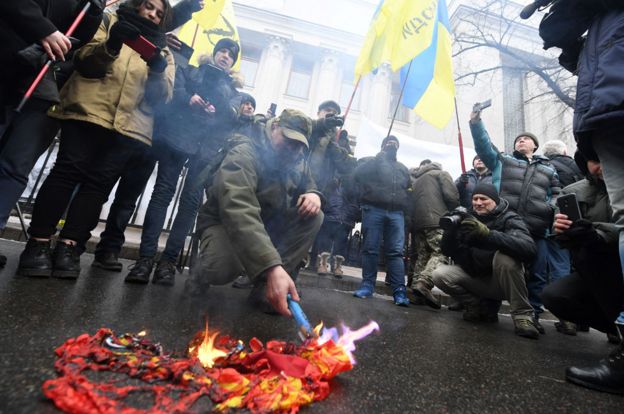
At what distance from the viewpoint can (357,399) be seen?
104 cm

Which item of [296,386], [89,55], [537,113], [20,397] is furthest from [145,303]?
[537,113]

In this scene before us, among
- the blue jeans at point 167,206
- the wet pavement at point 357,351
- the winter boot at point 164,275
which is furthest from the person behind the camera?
Answer: the blue jeans at point 167,206

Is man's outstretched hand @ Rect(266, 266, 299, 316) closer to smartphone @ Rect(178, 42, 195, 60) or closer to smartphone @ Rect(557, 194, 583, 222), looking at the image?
smartphone @ Rect(557, 194, 583, 222)

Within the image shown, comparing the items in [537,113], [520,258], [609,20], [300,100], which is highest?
[537,113]

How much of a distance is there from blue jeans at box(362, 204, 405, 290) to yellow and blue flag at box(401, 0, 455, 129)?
5.73 feet

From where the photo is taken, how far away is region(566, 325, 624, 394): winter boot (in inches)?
57.6

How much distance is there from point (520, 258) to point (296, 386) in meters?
2.73

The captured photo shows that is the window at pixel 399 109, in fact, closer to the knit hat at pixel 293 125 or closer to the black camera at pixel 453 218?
the black camera at pixel 453 218

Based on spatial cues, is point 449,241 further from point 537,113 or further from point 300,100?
point 537,113

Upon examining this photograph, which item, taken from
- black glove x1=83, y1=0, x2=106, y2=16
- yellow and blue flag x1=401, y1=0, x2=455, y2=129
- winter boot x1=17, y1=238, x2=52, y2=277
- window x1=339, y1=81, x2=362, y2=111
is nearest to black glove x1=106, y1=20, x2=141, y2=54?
black glove x1=83, y1=0, x2=106, y2=16

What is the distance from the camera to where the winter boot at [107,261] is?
2.71m

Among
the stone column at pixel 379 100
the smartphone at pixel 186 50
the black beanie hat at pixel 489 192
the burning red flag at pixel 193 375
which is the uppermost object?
the stone column at pixel 379 100

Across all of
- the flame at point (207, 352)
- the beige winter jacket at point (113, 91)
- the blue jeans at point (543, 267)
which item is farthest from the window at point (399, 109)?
the flame at point (207, 352)

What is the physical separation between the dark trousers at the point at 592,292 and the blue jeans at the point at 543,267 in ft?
3.65
